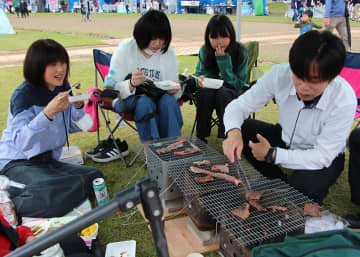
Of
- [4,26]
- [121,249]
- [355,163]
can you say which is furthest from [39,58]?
[4,26]

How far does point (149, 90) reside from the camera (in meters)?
3.12

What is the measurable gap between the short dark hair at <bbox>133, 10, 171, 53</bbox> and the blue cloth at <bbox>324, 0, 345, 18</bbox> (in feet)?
19.8

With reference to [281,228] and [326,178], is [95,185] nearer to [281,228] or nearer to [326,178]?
[281,228]

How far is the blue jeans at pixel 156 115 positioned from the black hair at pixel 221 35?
812 millimetres

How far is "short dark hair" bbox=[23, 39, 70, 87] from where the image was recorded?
2.29 m

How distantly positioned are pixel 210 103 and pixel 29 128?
1898mm

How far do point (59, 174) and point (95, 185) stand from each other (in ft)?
1.15

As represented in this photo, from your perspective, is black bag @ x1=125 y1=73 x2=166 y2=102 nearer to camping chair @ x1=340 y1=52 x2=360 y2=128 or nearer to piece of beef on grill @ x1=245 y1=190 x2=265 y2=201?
piece of beef on grill @ x1=245 y1=190 x2=265 y2=201

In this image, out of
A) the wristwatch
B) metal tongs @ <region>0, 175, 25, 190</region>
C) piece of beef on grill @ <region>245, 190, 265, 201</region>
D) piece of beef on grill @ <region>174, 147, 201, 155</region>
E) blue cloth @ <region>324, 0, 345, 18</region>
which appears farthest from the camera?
blue cloth @ <region>324, 0, 345, 18</region>

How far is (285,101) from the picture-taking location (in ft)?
7.48

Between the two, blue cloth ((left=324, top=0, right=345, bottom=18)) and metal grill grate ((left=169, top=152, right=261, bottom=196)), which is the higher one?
Result: blue cloth ((left=324, top=0, right=345, bottom=18))

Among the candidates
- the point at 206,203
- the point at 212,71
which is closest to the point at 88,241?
the point at 206,203

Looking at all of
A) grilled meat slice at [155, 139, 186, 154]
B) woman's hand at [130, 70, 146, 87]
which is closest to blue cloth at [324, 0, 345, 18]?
woman's hand at [130, 70, 146, 87]

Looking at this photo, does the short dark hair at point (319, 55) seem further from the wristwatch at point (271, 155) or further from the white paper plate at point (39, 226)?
the white paper plate at point (39, 226)
